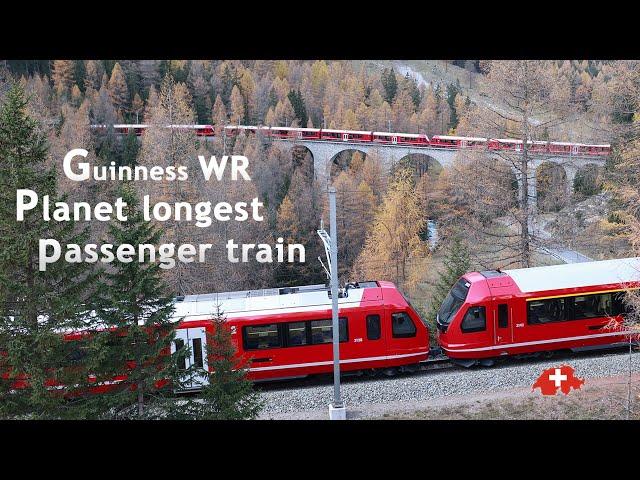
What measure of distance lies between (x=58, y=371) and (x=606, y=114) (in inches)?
Result: 1218

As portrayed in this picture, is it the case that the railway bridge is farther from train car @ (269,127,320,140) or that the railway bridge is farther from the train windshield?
the train windshield

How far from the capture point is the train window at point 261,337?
1475cm

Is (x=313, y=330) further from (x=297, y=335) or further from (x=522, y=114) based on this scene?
(x=522, y=114)

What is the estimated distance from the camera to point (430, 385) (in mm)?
13922

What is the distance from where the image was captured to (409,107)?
6228 cm

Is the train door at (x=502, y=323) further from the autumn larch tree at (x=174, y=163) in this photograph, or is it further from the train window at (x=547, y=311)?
the autumn larch tree at (x=174, y=163)

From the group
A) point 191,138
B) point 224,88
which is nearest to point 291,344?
point 191,138

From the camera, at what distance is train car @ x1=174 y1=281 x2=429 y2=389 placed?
1475 cm

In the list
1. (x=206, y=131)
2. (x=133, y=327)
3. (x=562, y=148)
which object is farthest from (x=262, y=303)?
(x=206, y=131)

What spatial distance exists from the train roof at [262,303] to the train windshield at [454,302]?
6.08ft

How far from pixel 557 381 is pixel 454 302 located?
10.0 feet

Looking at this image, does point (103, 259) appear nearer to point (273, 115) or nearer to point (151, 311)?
point (151, 311)

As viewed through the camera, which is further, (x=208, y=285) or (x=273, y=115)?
(x=273, y=115)

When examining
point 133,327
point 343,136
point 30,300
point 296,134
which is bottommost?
point 133,327
